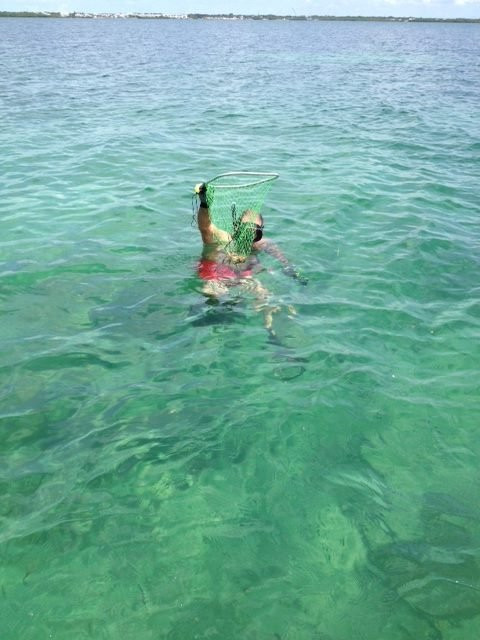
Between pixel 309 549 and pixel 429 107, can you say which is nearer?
pixel 309 549

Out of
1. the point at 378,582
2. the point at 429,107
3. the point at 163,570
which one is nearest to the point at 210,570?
the point at 163,570

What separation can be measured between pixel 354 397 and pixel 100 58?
175 feet

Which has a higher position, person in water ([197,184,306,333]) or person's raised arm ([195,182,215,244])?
person's raised arm ([195,182,215,244])

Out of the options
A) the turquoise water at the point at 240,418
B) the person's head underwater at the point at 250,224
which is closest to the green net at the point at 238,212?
the person's head underwater at the point at 250,224

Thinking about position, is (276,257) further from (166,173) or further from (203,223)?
(166,173)

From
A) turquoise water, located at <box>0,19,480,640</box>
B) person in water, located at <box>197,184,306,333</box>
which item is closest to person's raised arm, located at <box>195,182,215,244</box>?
person in water, located at <box>197,184,306,333</box>

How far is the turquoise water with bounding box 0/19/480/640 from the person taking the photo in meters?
4.52

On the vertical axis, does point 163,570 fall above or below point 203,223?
below

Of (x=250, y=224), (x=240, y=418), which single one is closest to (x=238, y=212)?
(x=250, y=224)

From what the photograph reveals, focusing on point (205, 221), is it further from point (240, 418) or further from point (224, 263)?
point (240, 418)

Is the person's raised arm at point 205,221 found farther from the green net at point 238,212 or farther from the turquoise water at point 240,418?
the turquoise water at point 240,418

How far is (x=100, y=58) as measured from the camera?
5116 centimetres

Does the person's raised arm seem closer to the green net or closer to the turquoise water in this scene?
the green net

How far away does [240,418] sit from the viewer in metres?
6.41
